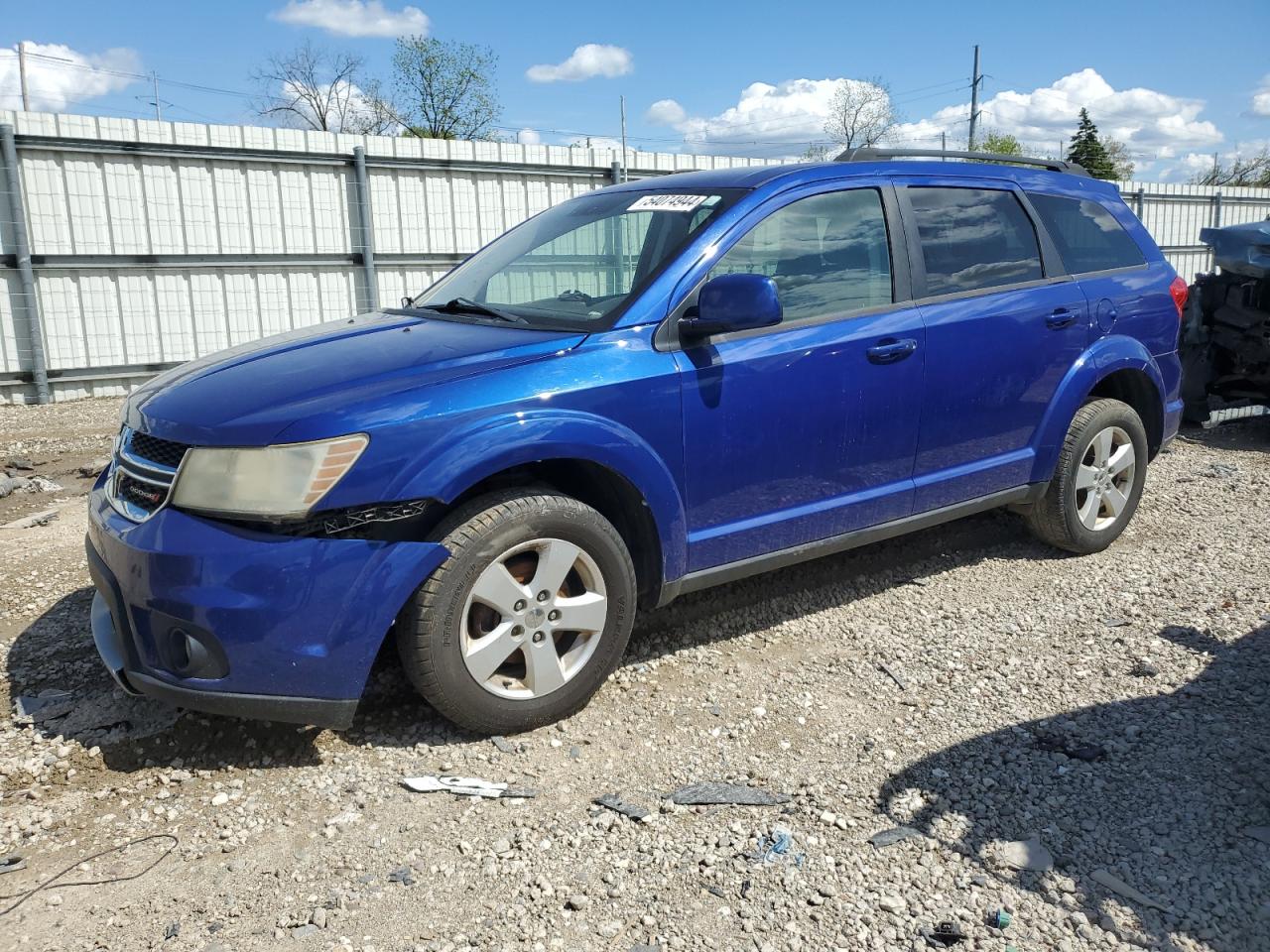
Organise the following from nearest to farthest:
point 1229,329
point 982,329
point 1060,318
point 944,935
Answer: point 944,935 < point 982,329 < point 1060,318 < point 1229,329

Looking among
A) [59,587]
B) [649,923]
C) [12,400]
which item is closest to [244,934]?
[649,923]

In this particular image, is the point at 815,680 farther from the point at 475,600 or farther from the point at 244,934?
the point at 244,934

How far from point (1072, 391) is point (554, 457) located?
2756mm

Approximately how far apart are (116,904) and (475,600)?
1202mm

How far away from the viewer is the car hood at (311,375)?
283 cm

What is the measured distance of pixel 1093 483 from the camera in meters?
4.84

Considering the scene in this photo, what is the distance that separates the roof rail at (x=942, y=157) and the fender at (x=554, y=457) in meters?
1.81

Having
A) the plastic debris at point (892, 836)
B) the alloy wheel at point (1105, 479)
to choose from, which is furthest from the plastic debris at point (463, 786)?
the alloy wheel at point (1105, 479)

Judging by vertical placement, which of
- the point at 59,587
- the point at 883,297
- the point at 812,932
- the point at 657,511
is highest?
the point at 883,297

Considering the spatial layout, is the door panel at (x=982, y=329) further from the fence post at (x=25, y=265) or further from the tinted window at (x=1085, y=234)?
the fence post at (x=25, y=265)

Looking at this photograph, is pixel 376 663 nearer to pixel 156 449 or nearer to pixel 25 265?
pixel 156 449

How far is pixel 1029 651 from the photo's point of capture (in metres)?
3.85

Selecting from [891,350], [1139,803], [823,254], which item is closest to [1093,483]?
[891,350]

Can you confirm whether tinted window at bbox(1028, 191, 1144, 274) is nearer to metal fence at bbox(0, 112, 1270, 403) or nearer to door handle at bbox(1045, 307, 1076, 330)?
door handle at bbox(1045, 307, 1076, 330)
